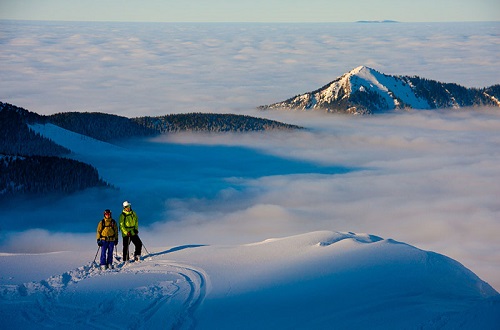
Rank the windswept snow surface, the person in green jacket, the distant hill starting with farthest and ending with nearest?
the distant hill, the person in green jacket, the windswept snow surface

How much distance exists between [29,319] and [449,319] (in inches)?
733

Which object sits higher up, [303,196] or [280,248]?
[280,248]

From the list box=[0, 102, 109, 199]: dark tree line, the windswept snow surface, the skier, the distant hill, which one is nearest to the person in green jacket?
the skier

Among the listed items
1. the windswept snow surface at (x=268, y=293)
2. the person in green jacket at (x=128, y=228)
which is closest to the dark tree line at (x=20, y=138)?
the windswept snow surface at (x=268, y=293)

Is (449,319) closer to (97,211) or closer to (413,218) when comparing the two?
(97,211)

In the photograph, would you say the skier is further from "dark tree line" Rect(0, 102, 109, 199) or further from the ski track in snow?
"dark tree line" Rect(0, 102, 109, 199)

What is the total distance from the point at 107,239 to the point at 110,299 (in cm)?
559

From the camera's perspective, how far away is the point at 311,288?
30938mm

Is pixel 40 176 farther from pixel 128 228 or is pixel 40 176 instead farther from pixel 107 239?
pixel 107 239

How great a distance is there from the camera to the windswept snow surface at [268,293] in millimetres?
27781

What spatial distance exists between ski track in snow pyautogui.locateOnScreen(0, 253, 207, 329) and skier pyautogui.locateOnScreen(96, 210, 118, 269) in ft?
2.05

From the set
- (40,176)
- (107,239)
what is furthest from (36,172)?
(107,239)

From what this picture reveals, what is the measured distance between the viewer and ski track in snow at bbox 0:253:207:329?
2759 centimetres

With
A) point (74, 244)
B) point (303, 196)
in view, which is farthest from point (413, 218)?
point (74, 244)
